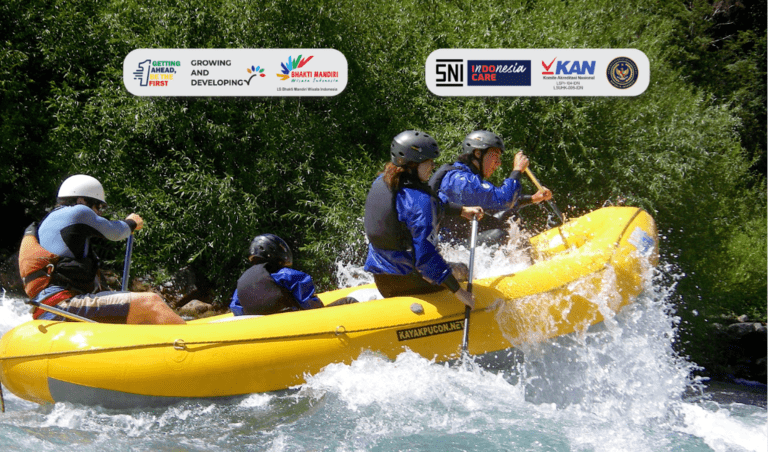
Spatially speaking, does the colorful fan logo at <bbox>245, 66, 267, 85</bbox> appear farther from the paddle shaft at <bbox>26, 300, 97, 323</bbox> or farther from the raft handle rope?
the raft handle rope

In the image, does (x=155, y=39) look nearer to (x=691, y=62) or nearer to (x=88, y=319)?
Answer: (x=88, y=319)

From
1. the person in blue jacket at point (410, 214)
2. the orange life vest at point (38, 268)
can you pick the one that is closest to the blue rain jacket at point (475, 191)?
the person in blue jacket at point (410, 214)

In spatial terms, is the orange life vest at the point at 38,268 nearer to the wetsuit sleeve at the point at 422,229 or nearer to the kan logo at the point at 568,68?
the wetsuit sleeve at the point at 422,229

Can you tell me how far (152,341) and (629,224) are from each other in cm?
358

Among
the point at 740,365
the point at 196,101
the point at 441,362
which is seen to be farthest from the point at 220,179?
the point at 740,365

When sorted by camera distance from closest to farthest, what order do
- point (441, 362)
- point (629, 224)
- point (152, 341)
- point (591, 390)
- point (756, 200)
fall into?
point (152, 341), point (441, 362), point (591, 390), point (629, 224), point (756, 200)

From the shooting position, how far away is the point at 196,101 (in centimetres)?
1030

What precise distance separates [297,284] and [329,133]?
6.69 m

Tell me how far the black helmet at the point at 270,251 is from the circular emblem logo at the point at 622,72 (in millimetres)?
6101

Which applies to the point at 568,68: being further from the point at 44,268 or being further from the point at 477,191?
the point at 44,268

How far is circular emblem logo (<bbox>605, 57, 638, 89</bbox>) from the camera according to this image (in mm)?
8852

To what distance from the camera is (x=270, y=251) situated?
4.41 metres

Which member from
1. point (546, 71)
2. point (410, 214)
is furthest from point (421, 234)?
point (546, 71)

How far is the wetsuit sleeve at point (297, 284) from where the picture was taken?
14.6ft
